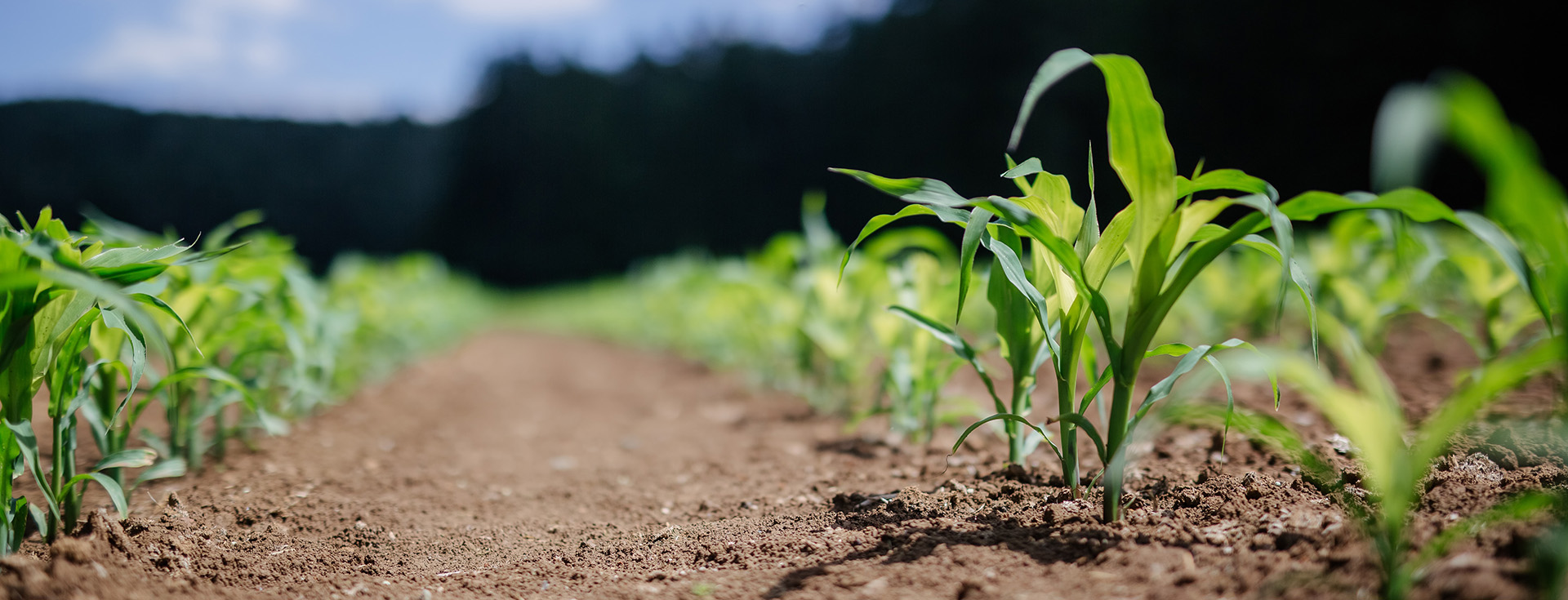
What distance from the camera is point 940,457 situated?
1.50 m

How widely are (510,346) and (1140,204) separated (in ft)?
17.4

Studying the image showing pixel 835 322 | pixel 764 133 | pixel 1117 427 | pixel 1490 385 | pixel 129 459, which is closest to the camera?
pixel 1490 385

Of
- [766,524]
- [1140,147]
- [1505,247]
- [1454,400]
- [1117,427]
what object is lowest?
[766,524]

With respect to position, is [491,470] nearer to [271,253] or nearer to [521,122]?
[271,253]

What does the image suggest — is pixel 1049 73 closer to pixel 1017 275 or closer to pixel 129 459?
pixel 1017 275

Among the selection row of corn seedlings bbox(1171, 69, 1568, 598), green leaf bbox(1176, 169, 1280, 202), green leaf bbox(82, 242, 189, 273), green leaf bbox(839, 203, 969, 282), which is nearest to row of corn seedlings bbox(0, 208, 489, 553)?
green leaf bbox(82, 242, 189, 273)

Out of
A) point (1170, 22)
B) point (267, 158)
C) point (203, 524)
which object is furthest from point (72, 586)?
point (267, 158)

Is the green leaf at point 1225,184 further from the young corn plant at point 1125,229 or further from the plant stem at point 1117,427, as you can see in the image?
the plant stem at point 1117,427

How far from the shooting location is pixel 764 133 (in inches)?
643

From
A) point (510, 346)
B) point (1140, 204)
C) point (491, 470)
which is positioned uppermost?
point (1140, 204)

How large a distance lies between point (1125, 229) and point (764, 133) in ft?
52.3

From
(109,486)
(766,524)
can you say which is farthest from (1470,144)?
(109,486)

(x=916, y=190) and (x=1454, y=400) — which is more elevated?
(x=916, y=190)

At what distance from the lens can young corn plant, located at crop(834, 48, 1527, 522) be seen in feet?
2.44
